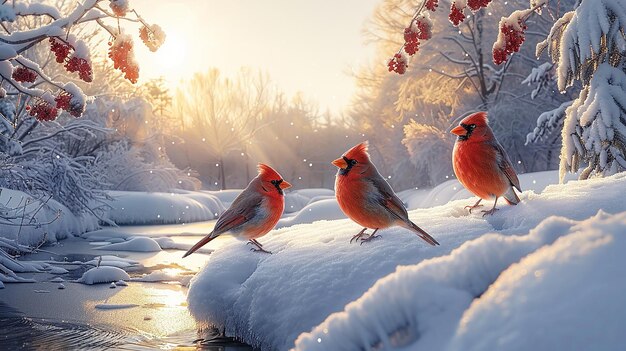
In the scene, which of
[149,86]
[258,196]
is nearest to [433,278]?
[258,196]

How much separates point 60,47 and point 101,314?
9.33 ft

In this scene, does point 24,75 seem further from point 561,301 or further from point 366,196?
point 561,301

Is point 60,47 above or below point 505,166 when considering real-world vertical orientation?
above

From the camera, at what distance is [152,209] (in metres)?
22.3

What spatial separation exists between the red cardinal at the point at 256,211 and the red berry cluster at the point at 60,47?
6.21ft

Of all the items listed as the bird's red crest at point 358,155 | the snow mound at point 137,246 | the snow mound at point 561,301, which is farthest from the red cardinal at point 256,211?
the snow mound at point 137,246

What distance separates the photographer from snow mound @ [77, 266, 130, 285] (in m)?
8.88

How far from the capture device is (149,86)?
37.4 metres

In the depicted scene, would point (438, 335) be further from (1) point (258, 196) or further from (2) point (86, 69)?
(2) point (86, 69)

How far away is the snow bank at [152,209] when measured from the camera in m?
21.6

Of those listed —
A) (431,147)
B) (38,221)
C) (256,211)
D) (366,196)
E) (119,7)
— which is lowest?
(431,147)

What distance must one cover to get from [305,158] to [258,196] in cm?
4600

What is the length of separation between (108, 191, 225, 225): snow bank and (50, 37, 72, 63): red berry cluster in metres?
16.0

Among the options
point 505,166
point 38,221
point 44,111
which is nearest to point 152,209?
point 38,221
